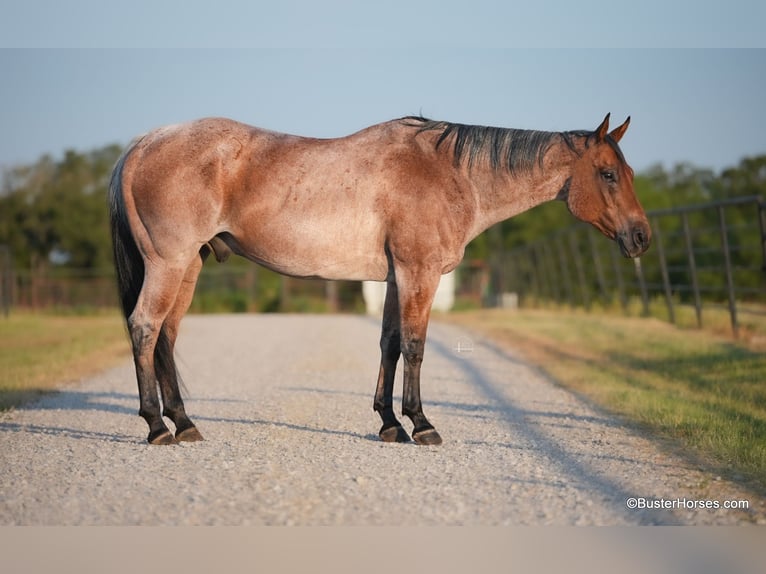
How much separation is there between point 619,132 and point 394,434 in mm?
2697

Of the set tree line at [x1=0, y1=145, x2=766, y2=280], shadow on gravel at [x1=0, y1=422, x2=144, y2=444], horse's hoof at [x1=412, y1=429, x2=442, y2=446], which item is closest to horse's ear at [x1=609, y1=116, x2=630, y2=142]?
horse's hoof at [x1=412, y1=429, x2=442, y2=446]

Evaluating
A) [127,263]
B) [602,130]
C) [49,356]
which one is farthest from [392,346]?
[49,356]

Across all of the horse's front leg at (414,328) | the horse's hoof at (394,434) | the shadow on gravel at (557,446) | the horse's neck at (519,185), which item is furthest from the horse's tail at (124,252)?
the shadow on gravel at (557,446)

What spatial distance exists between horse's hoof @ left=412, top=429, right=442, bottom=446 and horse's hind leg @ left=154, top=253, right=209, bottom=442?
59.4 inches

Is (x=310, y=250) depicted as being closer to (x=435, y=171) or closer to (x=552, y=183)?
(x=435, y=171)

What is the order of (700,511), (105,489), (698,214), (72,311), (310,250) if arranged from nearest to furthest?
1. (700,511)
2. (105,489)
3. (310,250)
4. (72,311)
5. (698,214)

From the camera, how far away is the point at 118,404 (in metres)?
8.25

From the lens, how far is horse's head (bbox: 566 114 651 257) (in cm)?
634

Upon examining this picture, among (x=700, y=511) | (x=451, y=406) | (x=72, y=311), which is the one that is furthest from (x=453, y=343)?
(x=72, y=311)

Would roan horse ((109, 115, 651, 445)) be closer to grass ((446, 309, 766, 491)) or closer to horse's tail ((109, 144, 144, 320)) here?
horse's tail ((109, 144, 144, 320))

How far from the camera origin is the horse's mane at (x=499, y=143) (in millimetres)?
6402

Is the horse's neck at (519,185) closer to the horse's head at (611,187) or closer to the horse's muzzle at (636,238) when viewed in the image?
the horse's head at (611,187)

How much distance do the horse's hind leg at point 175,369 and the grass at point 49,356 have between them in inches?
89.4

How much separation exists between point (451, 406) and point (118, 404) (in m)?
3.09
